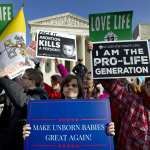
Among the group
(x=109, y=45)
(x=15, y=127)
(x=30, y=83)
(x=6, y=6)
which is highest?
(x=6, y=6)

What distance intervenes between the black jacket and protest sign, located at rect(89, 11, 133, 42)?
2.63 metres

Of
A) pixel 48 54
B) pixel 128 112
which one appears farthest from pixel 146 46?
pixel 48 54

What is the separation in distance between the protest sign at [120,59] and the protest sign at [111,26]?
1848 mm

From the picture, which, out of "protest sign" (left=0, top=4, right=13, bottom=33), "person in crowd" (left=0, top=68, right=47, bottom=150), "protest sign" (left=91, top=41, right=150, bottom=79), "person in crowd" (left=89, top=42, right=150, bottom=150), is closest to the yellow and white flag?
"protest sign" (left=0, top=4, right=13, bottom=33)

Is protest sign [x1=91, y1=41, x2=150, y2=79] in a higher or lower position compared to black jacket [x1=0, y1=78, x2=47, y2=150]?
higher

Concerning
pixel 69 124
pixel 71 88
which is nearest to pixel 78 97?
pixel 71 88

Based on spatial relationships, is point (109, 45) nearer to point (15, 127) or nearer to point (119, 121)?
point (119, 121)

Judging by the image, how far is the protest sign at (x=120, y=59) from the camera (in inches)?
248

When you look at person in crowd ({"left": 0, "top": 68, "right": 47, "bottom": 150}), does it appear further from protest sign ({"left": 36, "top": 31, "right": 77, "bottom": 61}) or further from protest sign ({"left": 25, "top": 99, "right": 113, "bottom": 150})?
protest sign ({"left": 36, "top": 31, "right": 77, "bottom": 61})

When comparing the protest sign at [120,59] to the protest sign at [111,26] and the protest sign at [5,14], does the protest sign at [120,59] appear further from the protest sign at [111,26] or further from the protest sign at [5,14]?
the protest sign at [5,14]

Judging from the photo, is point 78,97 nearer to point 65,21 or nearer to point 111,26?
point 111,26

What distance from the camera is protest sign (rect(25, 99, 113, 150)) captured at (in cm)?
538

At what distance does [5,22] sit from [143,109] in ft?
10.2

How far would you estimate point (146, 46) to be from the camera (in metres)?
6.39
